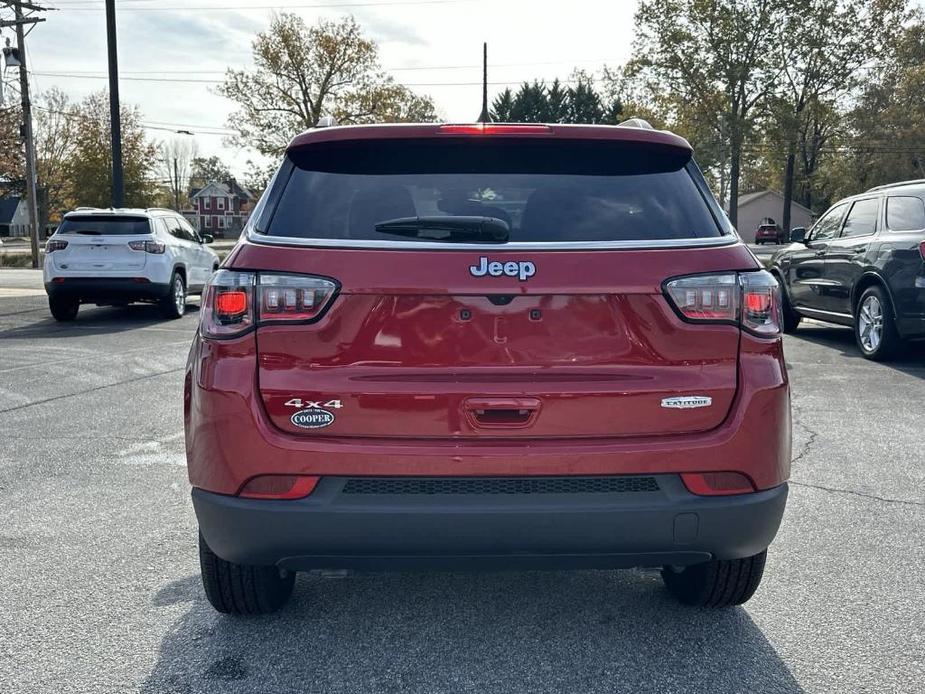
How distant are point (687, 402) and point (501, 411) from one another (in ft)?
1.82

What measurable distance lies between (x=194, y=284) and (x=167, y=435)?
9.82 metres

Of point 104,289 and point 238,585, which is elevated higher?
point 104,289

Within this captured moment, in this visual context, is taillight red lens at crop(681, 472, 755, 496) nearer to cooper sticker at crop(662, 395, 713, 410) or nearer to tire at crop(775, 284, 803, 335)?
cooper sticker at crop(662, 395, 713, 410)

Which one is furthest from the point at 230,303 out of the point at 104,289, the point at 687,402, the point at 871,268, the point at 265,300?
the point at 104,289

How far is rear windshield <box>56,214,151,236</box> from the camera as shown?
14.3 metres

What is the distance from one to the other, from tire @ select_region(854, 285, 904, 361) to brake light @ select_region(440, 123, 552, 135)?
303 inches

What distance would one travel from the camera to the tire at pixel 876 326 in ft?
31.7

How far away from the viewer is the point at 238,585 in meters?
3.24

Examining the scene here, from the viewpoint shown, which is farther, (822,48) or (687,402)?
(822,48)

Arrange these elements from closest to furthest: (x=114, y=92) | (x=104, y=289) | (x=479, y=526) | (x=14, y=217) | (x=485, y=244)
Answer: (x=479, y=526) < (x=485, y=244) < (x=104, y=289) < (x=114, y=92) < (x=14, y=217)

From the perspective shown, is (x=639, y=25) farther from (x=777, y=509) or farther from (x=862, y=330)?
(x=777, y=509)

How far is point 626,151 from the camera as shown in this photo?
312cm

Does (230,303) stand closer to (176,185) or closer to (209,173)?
(176,185)

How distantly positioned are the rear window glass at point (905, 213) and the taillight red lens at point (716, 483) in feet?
24.9
